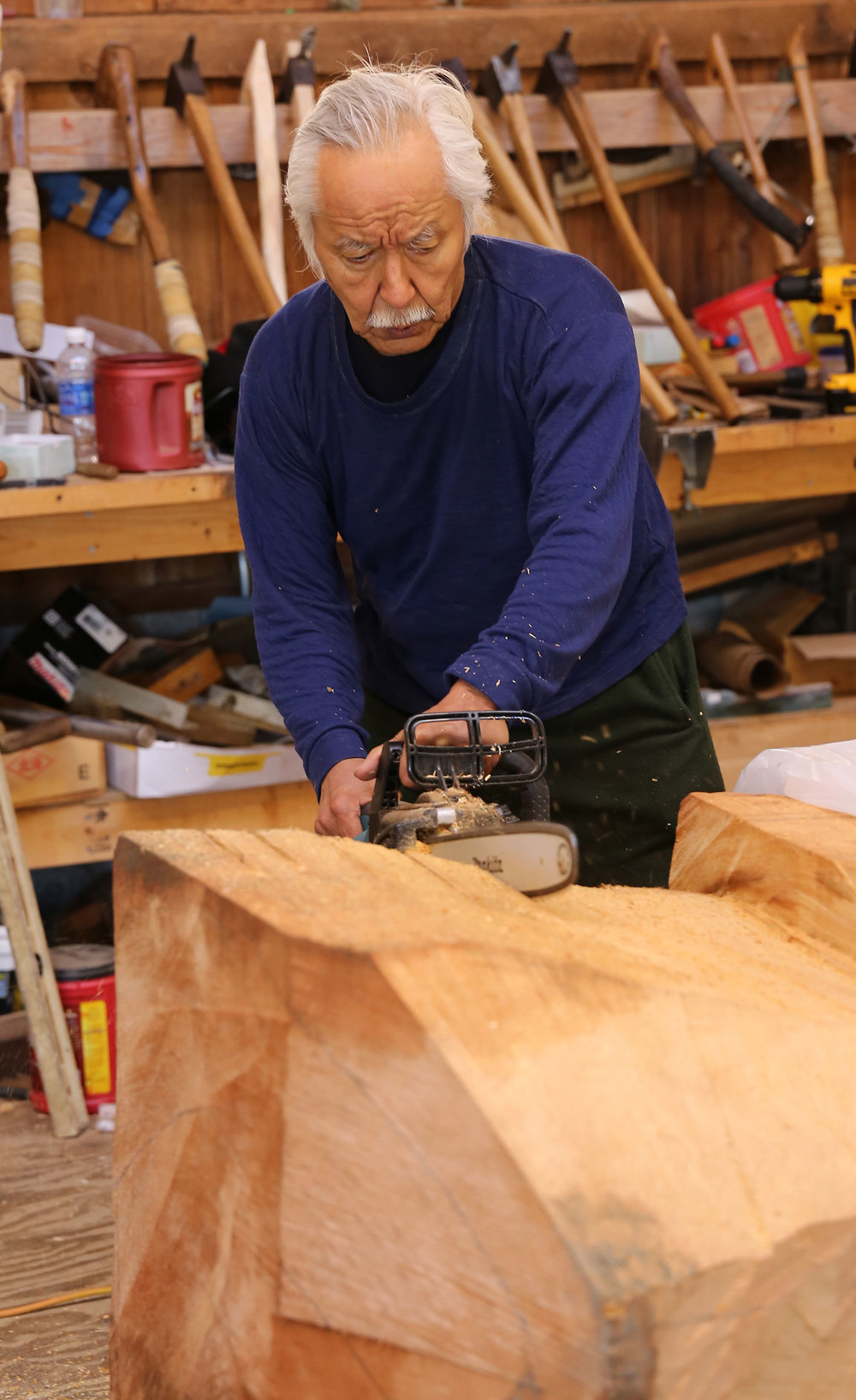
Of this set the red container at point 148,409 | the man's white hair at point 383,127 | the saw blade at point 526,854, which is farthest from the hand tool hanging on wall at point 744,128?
the saw blade at point 526,854

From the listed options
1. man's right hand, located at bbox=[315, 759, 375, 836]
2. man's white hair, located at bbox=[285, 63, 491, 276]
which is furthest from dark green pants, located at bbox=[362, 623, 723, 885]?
man's white hair, located at bbox=[285, 63, 491, 276]

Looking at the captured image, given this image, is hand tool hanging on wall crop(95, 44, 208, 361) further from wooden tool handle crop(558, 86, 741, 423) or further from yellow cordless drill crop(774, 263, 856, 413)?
yellow cordless drill crop(774, 263, 856, 413)

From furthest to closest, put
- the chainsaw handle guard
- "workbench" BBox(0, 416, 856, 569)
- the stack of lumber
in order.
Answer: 1. "workbench" BBox(0, 416, 856, 569)
2. the chainsaw handle guard
3. the stack of lumber

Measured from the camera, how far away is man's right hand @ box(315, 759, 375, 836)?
182 cm

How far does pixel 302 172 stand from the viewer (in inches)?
68.7

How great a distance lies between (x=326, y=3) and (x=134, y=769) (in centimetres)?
202

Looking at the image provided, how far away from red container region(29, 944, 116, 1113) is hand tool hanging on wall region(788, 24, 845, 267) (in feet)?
7.84

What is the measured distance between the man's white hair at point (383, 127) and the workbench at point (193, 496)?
3.41 ft

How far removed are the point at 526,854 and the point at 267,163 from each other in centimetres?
239

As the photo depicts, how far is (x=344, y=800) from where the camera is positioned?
183cm

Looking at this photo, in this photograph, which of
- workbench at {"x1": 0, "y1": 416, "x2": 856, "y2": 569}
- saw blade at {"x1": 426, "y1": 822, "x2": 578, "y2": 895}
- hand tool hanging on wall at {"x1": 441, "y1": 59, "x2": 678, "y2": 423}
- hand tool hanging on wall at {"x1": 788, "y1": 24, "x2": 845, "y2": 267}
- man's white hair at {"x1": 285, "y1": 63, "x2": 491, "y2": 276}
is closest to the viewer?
saw blade at {"x1": 426, "y1": 822, "x2": 578, "y2": 895}

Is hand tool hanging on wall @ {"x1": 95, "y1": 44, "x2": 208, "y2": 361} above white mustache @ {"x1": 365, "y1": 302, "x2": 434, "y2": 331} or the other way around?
above

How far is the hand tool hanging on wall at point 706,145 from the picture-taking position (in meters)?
3.29

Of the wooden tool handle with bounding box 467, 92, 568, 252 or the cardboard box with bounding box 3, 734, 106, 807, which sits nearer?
the cardboard box with bounding box 3, 734, 106, 807
